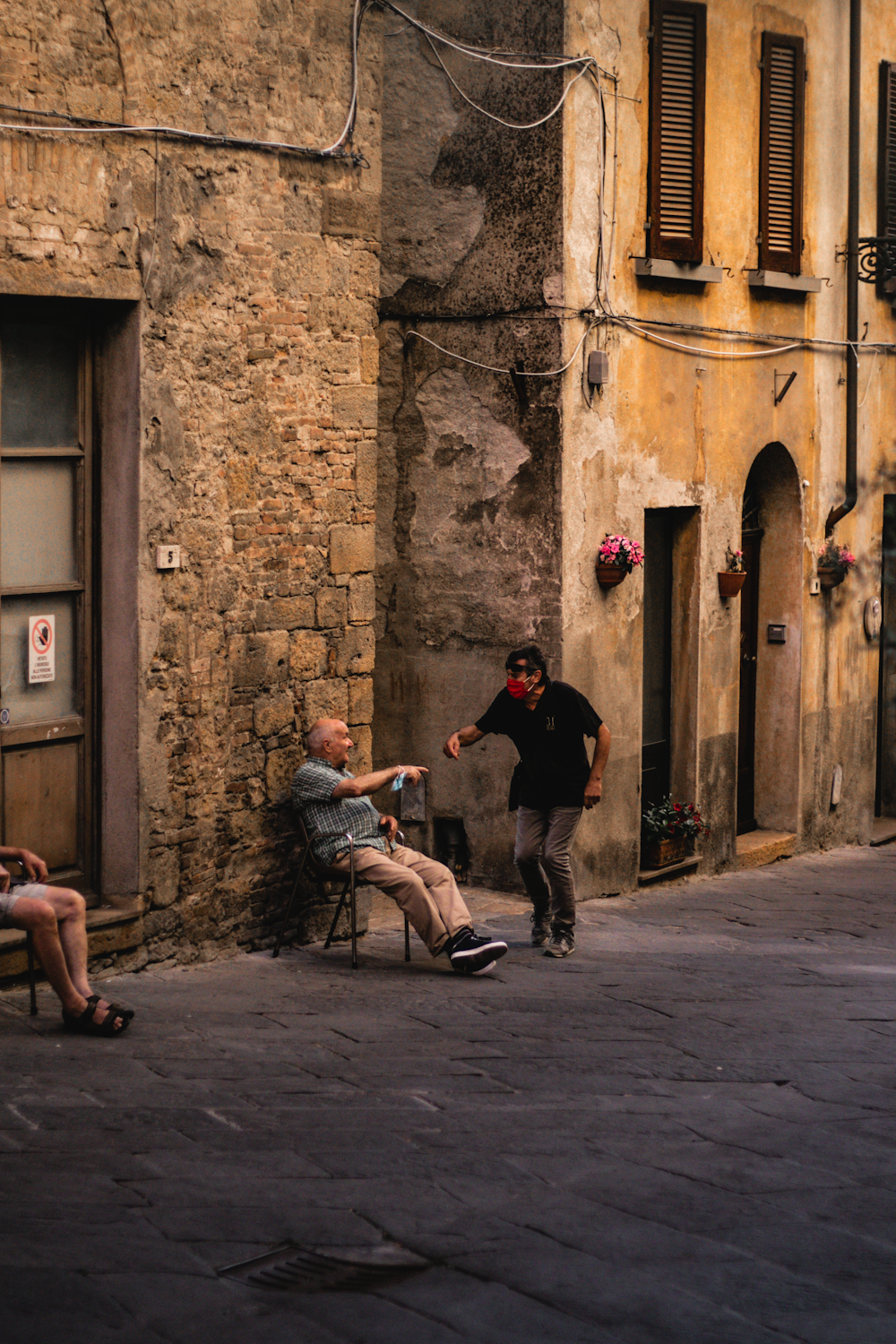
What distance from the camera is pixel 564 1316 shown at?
13.0ft

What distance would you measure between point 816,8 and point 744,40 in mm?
1062

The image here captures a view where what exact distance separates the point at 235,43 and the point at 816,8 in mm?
6287

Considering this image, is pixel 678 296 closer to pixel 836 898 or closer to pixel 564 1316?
pixel 836 898

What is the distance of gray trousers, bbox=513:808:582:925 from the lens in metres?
8.22

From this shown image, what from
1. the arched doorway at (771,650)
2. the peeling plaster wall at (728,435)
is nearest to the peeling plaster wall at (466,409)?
the peeling plaster wall at (728,435)

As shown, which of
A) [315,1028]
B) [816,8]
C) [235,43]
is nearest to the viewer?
[315,1028]

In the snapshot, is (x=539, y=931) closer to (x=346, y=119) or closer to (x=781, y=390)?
(x=346, y=119)

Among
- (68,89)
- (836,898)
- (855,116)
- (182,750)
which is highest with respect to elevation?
(855,116)

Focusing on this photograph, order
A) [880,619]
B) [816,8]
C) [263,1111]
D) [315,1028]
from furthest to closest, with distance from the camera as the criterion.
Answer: [880,619]
[816,8]
[315,1028]
[263,1111]

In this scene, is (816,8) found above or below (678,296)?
above

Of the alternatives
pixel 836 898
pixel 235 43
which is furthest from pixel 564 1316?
pixel 836 898

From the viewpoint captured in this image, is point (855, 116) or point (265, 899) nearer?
point (265, 899)

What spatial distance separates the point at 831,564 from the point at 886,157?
327 centimetres

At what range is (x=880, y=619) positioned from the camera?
13.9 metres
